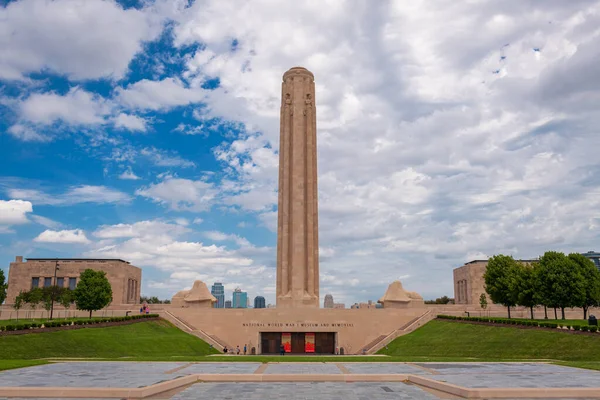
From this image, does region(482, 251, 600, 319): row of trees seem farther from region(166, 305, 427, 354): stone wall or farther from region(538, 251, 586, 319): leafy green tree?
region(166, 305, 427, 354): stone wall

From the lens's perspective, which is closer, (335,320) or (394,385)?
(394,385)

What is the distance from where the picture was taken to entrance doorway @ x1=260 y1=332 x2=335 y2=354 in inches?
2331

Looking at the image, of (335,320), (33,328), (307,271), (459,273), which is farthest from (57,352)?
(459,273)

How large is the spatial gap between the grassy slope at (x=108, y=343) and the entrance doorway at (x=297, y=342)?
8.55m

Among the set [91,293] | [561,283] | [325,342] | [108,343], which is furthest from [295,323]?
[561,283]

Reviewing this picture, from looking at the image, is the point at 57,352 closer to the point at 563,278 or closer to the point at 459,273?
the point at 563,278

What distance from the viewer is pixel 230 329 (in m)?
60.7

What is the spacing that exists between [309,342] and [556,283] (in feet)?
94.4

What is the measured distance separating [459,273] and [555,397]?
93.7m

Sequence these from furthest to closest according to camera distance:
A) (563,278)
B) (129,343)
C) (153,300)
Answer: (153,300)
(563,278)
(129,343)

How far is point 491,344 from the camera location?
4212 cm

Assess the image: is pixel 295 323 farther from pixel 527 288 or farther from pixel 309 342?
pixel 527 288

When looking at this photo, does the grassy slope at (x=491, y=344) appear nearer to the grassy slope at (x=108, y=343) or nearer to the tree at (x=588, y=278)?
the tree at (x=588, y=278)

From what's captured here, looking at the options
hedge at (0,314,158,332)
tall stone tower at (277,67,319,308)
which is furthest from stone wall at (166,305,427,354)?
tall stone tower at (277,67,319,308)
